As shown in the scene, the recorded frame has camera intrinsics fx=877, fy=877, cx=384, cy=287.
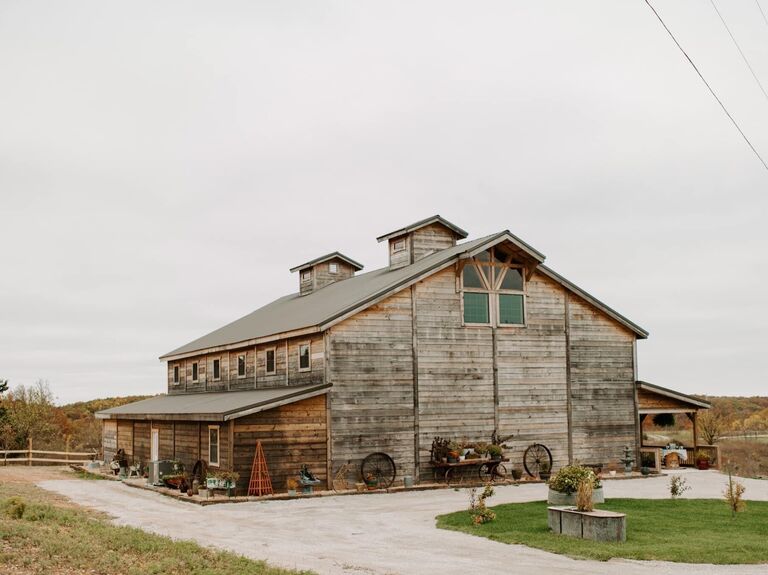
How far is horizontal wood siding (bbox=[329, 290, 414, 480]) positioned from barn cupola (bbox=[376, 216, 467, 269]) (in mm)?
5685

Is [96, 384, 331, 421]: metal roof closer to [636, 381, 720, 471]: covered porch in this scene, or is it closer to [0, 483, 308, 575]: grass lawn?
[0, 483, 308, 575]: grass lawn

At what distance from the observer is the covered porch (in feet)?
120

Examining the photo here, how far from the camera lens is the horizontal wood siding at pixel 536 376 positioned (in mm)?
33312

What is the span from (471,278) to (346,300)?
4.84 m

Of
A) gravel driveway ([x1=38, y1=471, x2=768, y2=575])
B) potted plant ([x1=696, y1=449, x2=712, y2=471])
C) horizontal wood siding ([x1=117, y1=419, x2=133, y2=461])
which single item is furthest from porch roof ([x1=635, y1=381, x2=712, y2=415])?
horizontal wood siding ([x1=117, y1=419, x2=133, y2=461])

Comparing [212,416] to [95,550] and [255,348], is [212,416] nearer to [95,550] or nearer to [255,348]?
[255,348]

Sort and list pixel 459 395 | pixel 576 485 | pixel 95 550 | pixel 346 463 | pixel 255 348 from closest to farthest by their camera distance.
→ pixel 95 550 → pixel 576 485 → pixel 346 463 → pixel 459 395 → pixel 255 348

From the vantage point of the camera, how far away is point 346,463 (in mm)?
29672

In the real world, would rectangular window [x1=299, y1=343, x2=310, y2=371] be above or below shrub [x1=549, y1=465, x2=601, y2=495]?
above

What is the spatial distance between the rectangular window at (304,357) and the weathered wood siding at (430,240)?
290 inches

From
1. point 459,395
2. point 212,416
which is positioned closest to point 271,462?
point 212,416

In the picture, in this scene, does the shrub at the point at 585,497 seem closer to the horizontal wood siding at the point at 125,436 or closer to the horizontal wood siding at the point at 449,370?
the horizontal wood siding at the point at 449,370

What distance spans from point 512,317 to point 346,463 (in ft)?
29.3

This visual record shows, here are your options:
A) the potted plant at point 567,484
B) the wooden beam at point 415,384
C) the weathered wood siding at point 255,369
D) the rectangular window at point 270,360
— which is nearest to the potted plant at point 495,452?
the wooden beam at point 415,384
